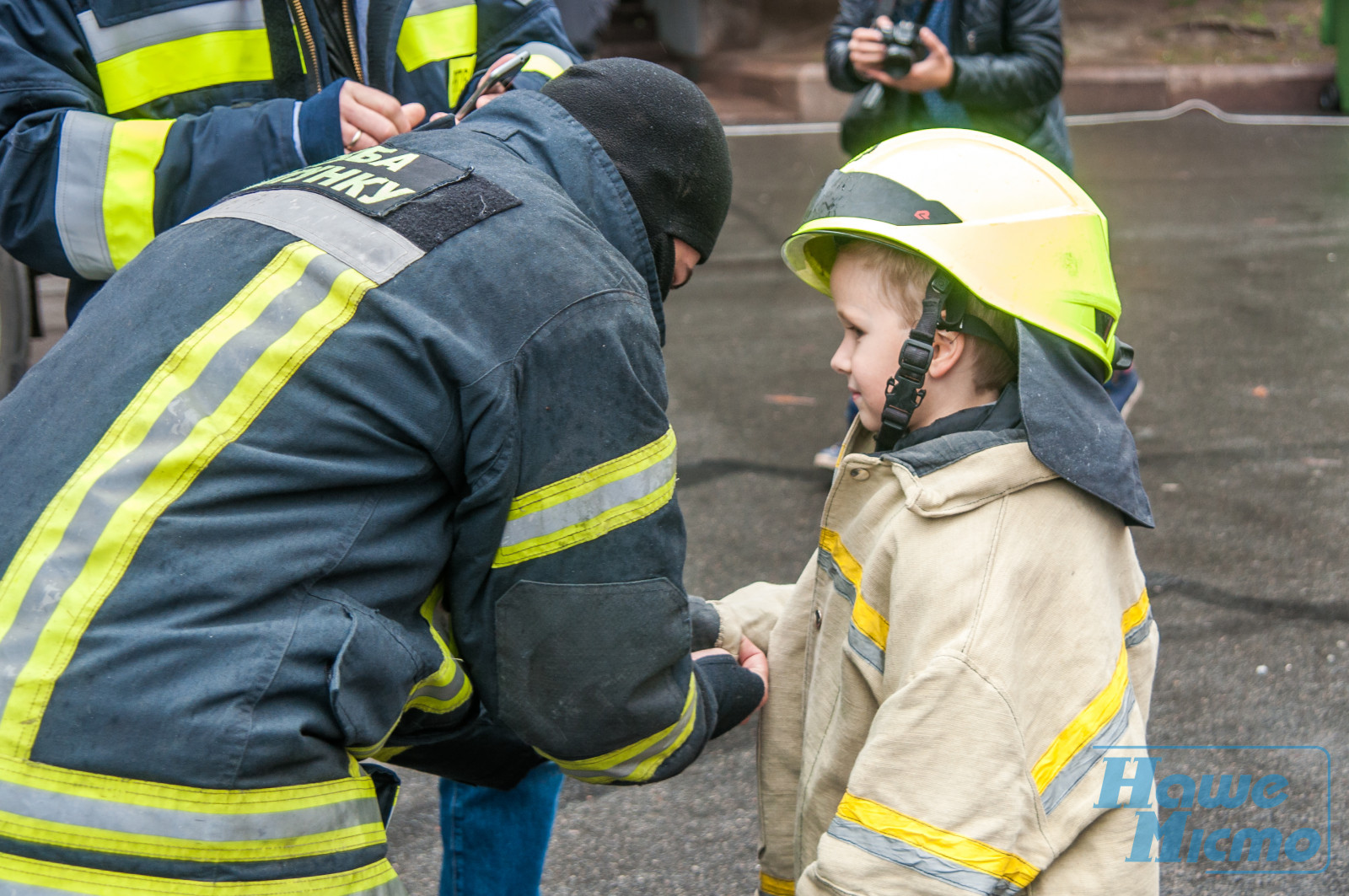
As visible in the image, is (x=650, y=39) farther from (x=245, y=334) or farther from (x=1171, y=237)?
(x=245, y=334)

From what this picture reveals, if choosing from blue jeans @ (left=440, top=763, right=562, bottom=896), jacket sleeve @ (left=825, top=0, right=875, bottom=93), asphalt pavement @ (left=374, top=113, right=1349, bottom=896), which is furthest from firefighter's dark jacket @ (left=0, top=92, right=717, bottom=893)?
jacket sleeve @ (left=825, top=0, right=875, bottom=93)

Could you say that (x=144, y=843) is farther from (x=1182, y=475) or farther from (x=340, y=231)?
(x=1182, y=475)

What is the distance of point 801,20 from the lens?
43.8 ft

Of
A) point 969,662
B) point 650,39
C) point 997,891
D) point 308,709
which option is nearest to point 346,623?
point 308,709

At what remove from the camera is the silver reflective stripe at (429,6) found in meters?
2.37

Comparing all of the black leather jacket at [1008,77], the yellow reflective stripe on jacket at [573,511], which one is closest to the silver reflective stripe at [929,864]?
the yellow reflective stripe on jacket at [573,511]

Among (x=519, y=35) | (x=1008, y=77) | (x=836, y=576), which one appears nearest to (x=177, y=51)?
(x=519, y=35)

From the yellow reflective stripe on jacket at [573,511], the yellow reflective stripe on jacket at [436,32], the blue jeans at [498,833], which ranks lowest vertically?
the blue jeans at [498,833]

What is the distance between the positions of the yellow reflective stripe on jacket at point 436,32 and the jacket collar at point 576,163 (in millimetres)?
753

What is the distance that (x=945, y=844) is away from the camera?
5.31ft

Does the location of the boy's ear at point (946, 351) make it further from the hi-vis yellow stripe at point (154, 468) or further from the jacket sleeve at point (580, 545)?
the hi-vis yellow stripe at point (154, 468)

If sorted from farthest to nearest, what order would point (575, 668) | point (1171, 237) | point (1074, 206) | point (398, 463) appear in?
point (1171, 237), point (1074, 206), point (575, 668), point (398, 463)

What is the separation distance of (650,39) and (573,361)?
12553 millimetres
